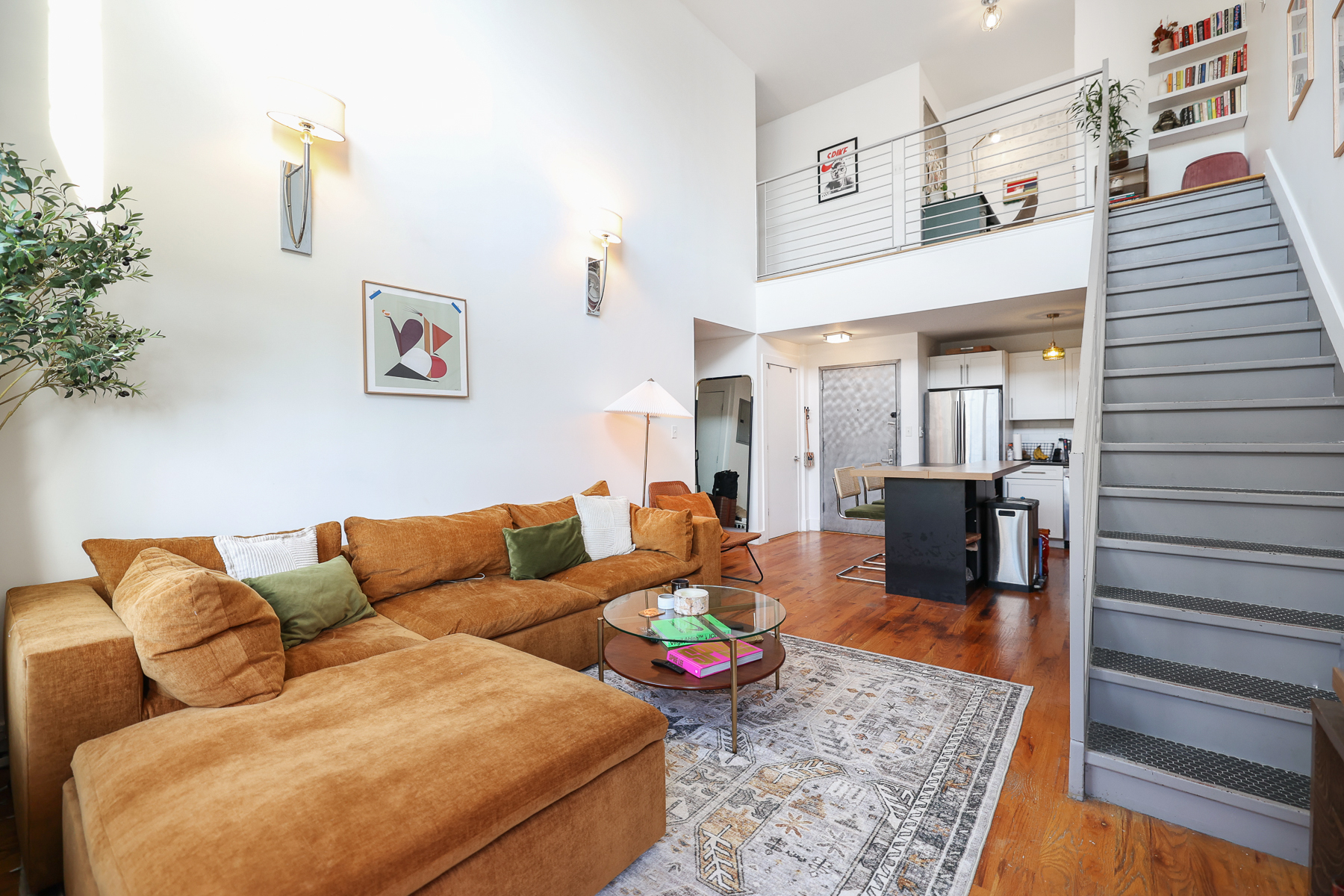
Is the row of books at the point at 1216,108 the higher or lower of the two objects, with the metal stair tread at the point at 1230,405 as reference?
higher

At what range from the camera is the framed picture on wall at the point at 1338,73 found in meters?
2.38

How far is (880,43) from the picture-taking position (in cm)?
597

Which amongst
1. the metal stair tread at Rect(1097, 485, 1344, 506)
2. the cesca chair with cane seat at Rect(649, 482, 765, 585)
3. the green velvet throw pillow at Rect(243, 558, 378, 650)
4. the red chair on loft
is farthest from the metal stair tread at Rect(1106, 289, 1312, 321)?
the green velvet throw pillow at Rect(243, 558, 378, 650)

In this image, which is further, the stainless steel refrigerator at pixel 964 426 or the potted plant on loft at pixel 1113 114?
the stainless steel refrigerator at pixel 964 426

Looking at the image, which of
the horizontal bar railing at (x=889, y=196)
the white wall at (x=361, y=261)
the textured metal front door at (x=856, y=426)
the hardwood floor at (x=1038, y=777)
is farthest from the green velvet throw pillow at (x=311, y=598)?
the textured metal front door at (x=856, y=426)

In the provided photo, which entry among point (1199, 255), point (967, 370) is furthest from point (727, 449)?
point (1199, 255)

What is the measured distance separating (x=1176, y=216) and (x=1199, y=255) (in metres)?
0.65

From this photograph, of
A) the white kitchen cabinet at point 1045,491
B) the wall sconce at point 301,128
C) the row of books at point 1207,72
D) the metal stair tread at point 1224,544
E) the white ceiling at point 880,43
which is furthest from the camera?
the white kitchen cabinet at point 1045,491

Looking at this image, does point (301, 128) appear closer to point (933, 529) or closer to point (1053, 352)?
point (933, 529)

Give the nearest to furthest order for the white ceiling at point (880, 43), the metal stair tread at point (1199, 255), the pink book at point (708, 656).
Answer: the pink book at point (708, 656) → the metal stair tread at point (1199, 255) → the white ceiling at point (880, 43)

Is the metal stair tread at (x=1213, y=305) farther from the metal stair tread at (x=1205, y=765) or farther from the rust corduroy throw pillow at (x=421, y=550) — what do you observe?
the rust corduroy throw pillow at (x=421, y=550)

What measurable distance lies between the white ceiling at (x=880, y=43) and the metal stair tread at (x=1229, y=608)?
5701 millimetres

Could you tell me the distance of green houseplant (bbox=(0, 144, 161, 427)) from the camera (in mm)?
1625

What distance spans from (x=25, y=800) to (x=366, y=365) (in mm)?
2093
